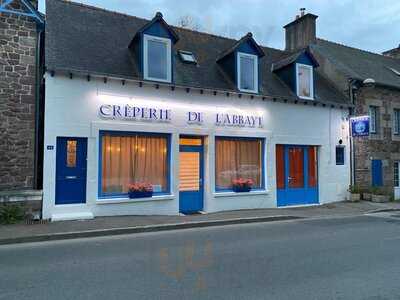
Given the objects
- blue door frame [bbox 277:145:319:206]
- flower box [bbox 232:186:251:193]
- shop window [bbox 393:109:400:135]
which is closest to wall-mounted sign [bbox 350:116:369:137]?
blue door frame [bbox 277:145:319:206]

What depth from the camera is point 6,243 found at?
870 centimetres

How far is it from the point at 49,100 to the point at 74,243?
4572mm

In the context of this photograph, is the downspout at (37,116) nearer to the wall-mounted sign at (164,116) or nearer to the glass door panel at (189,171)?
the wall-mounted sign at (164,116)

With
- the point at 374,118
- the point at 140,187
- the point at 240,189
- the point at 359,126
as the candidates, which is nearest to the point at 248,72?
the point at 240,189

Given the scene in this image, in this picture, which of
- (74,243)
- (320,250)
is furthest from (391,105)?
(74,243)

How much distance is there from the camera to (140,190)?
12602 mm

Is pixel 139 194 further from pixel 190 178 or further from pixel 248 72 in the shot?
pixel 248 72

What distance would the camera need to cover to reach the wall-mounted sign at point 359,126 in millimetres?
16672

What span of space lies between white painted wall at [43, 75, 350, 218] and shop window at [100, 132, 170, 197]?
13.2 inches

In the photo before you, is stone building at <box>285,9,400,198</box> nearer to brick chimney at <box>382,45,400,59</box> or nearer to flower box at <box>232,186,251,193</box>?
brick chimney at <box>382,45,400,59</box>

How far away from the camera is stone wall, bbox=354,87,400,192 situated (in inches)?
714

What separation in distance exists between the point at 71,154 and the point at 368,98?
13.7 m

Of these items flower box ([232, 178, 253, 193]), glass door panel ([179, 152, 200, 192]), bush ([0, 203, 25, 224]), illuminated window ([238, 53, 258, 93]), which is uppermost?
illuminated window ([238, 53, 258, 93])

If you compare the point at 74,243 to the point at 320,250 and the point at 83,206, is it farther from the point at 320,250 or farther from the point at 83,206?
the point at 320,250
